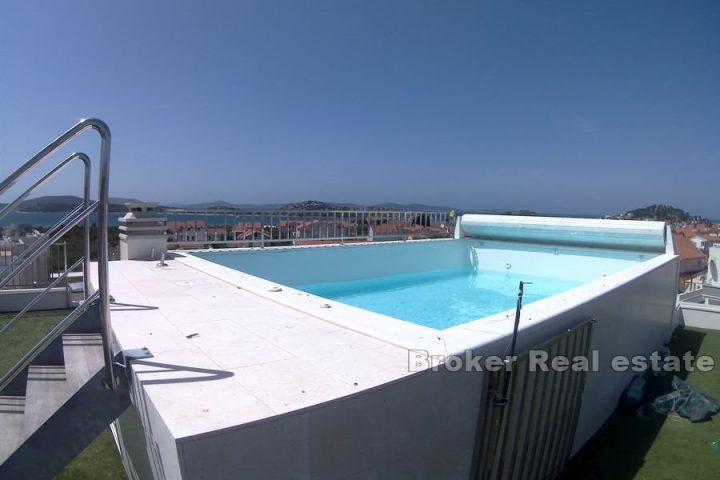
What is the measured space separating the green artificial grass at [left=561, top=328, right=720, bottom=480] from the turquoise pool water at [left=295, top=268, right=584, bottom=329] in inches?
72.4

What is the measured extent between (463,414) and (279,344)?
116cm

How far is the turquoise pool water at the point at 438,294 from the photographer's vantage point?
6.19 metres

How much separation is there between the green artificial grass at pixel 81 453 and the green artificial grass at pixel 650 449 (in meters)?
4.22

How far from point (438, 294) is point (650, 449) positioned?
13.1 feet

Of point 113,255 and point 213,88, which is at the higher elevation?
point 213,88

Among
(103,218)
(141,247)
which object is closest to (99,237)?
(103,218)

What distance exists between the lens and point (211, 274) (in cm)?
445

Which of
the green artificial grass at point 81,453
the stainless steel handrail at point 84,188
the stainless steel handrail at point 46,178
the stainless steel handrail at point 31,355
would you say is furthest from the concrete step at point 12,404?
the stainless steel handrail at point 46,178

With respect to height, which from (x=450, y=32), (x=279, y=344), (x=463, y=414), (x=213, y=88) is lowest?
(x=463, y=414)

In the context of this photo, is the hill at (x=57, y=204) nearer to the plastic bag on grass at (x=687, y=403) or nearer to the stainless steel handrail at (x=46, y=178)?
the stainless steel handrail at (x=46, y=178)

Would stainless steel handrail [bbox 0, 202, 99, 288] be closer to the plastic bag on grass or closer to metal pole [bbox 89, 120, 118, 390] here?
metal pole [bbox 89, 120, 118, 390]

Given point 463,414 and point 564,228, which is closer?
point 463,414

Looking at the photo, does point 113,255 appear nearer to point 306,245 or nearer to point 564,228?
point 306,245

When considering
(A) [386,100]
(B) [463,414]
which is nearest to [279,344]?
(B) [463,414]
